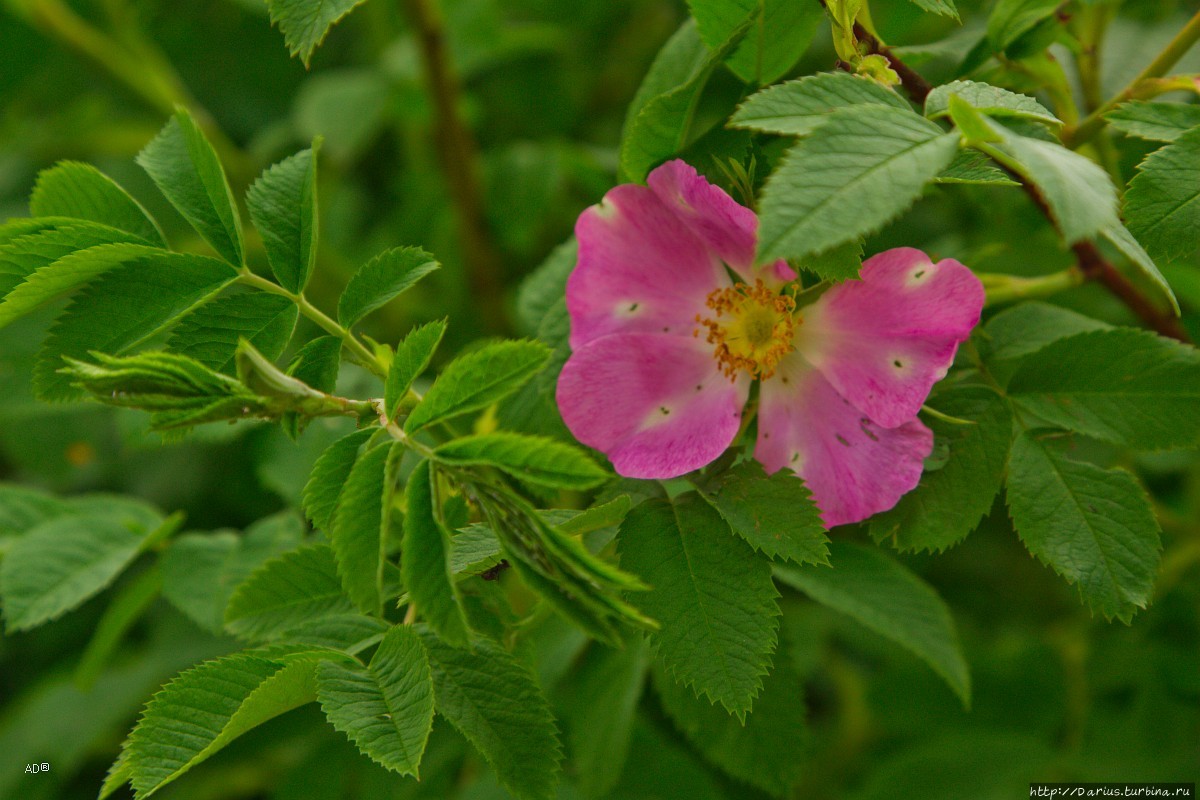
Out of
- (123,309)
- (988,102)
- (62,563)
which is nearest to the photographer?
(988,102)

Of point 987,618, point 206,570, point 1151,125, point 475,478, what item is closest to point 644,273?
point 475,478

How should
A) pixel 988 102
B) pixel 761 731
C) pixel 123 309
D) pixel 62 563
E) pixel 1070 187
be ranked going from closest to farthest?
pixel 1070 187
pixel 988 102
pixel 123 309
pixel 761 731
pixel 62 563

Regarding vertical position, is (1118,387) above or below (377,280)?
below

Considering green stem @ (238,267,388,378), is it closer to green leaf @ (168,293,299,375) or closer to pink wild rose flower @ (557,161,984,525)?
green leaf @ (168,293,299,375)

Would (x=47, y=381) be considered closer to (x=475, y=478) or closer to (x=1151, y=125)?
(x=475, y=478)

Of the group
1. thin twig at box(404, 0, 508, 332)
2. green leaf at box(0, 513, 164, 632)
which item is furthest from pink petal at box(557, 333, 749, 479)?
thin twig at box(404, 0, 508, 332)

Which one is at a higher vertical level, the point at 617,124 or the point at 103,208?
the point at 103,208

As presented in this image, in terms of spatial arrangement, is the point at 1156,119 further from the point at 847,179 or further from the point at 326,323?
the point at 326,323

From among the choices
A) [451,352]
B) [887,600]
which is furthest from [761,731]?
[451,352]
